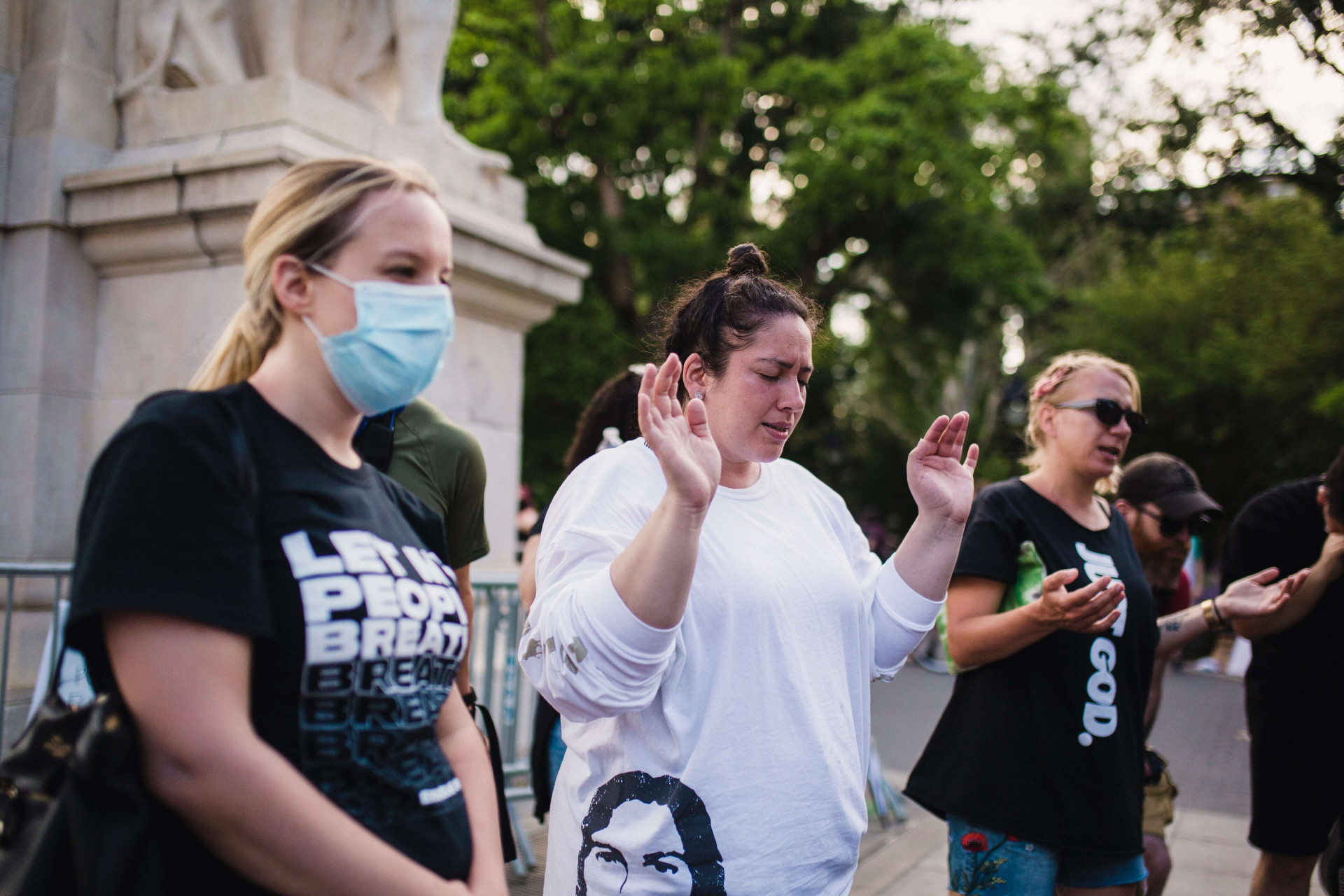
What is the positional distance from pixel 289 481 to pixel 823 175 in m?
16.8

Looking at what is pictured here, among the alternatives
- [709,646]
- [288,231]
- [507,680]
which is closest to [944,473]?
[709,646]

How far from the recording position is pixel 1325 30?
13398 millimetres

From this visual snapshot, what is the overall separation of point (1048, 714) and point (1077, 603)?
17.4 inches

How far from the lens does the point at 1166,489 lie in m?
3.87

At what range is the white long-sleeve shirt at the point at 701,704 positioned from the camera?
73.3 inches

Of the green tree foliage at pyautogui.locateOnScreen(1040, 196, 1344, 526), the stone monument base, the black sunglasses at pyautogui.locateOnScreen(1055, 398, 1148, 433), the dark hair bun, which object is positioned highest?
the green tree foliage at pyautogui.locateOnScreen(1040, 196, 1344, 526)

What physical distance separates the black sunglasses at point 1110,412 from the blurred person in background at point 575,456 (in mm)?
1452

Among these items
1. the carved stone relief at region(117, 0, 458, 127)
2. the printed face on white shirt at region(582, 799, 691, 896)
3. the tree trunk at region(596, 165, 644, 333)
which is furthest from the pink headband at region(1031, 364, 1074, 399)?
the tree trunk at region(596, 165, 644, 333)

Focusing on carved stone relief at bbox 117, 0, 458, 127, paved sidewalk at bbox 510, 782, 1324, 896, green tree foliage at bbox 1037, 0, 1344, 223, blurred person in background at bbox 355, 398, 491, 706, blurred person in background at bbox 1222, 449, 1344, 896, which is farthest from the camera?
green tree foliage at bbox 1037, 0, 1344, 223

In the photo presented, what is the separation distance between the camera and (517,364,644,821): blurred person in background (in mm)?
3607

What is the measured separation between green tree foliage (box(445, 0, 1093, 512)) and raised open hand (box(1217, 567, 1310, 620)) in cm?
1220

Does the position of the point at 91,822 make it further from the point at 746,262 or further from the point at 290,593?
the point at 746,262

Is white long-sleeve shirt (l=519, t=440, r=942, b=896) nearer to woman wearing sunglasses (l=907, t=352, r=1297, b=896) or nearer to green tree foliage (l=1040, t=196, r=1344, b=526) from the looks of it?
woman wearing sunglasses (l=907, t=352, r=1297, b=896)

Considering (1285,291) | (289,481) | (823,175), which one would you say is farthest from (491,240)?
(1285,291)
